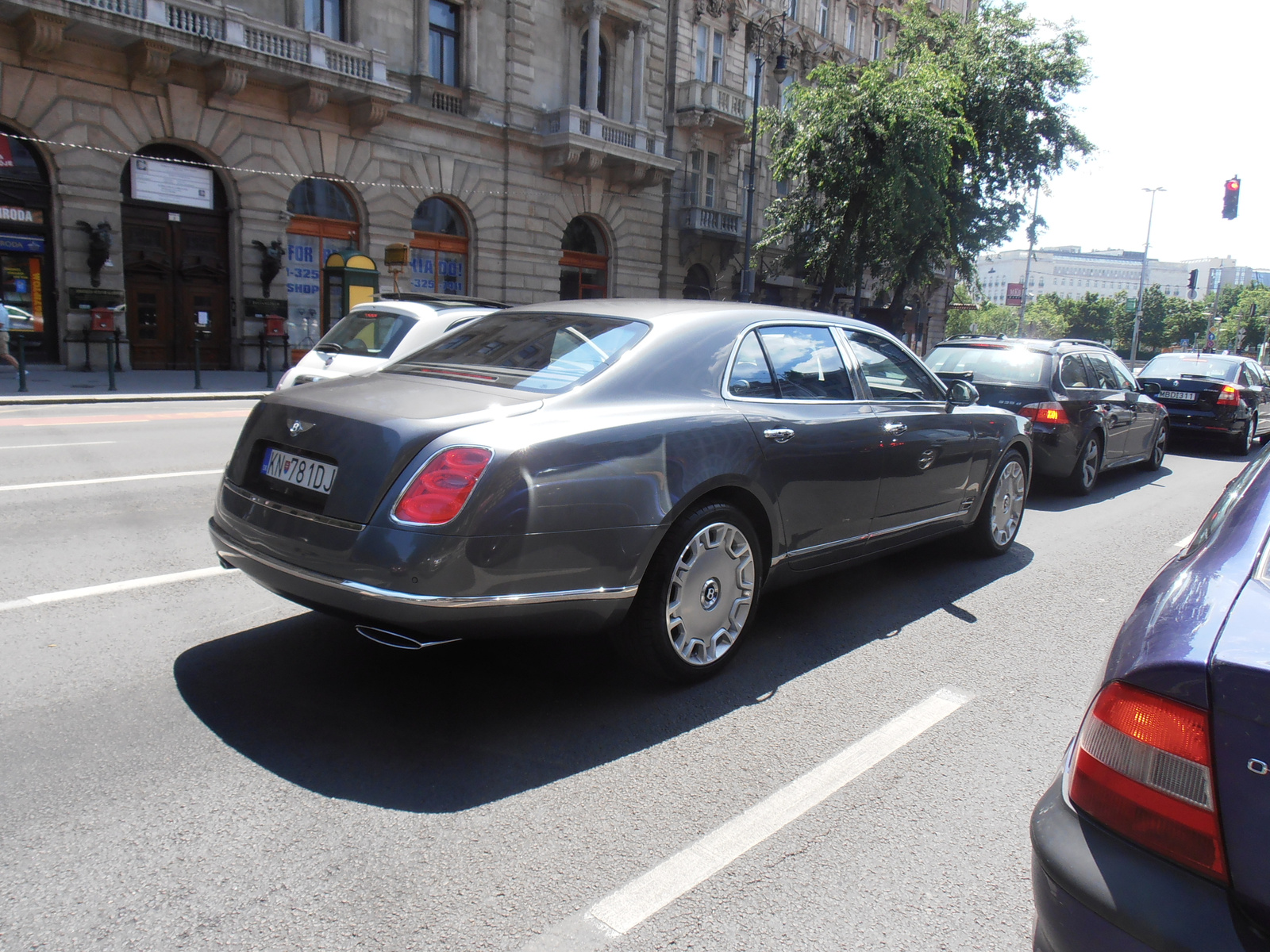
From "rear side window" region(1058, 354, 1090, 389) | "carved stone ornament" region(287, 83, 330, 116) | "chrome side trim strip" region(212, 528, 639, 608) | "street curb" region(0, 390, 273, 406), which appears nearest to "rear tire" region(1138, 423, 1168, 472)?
"rear side window" region(1058, 354, 1090, 389)

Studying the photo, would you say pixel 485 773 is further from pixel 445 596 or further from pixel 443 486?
pixel 443 486

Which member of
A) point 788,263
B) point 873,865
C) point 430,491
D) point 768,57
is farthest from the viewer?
point 768,57

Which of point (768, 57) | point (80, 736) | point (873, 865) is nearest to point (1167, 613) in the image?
point (873, 865)

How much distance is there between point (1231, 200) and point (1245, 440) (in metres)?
9.19

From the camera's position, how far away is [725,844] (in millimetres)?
2613

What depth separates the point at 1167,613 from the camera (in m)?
1.69

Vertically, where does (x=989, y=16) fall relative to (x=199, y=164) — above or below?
above

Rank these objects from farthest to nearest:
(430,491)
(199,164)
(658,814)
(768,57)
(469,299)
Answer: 1. (768,57)
2. (199,164)
3. (469,299)
4. (430,491)
5. (658,814)

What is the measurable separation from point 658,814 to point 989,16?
3057 centimetres

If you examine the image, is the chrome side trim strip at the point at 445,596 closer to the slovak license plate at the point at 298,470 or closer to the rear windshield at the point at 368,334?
the slovak license plate at the point at 298,470

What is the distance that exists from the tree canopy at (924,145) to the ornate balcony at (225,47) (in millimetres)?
11075

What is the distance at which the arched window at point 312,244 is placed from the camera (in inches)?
846

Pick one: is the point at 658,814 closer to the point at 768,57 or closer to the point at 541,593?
the point at 541,593

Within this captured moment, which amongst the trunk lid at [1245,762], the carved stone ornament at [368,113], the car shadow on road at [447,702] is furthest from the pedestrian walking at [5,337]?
the trunk lid at [1245,762]
